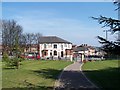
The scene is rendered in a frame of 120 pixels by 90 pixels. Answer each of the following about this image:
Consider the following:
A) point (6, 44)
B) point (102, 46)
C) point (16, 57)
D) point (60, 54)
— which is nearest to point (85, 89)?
point (102, 46)

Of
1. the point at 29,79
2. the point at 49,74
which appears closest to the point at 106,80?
the point at 29,79

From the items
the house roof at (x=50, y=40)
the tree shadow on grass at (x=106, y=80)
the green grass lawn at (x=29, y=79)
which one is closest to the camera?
the tree shadow on grass at (x=106, y=80)

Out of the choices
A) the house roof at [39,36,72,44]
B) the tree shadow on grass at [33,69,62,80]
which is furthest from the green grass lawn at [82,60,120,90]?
the house roof at [39,36,72,44]

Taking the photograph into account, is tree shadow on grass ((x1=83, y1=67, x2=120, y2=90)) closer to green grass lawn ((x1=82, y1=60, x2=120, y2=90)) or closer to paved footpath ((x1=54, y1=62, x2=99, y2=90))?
green grass lawn ((x1=82, y1=60, x2=120, y2=90))

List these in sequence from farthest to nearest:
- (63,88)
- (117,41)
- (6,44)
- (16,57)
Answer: (6,44) → (16,57) → (63,88) → (117,41)

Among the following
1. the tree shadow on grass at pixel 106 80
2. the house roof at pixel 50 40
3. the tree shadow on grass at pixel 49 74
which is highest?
the house roof at pixel 50 40

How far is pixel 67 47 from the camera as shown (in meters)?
135

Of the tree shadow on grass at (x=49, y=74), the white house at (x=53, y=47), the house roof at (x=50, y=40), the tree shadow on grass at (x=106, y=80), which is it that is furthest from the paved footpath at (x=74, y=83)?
the house roof at (x=50, y=40)

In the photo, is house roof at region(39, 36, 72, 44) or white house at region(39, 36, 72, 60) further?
house roof at region(39, 36, 72, 44)

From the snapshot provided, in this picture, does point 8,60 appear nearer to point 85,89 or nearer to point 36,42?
point 85,89

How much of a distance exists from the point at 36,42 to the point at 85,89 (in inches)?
4478

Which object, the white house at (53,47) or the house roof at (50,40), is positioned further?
the house roof at (50,40)

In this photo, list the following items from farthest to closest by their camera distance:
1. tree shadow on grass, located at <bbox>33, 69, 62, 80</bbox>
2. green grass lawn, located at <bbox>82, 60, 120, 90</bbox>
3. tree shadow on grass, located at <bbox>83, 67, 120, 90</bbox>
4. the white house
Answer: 1. the white house
2. tree shadow on grass, located at <bbox>33, 69, 62, 80</bbox>
3. green grass lawn, located at <bbox>82, 60, 120, 90</bbox>
4. tree shadow on grass, located at <bbox>83, 67, 120, 90</bbox>

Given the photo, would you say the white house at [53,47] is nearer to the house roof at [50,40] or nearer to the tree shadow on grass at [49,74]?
the house roof at [50,40]
